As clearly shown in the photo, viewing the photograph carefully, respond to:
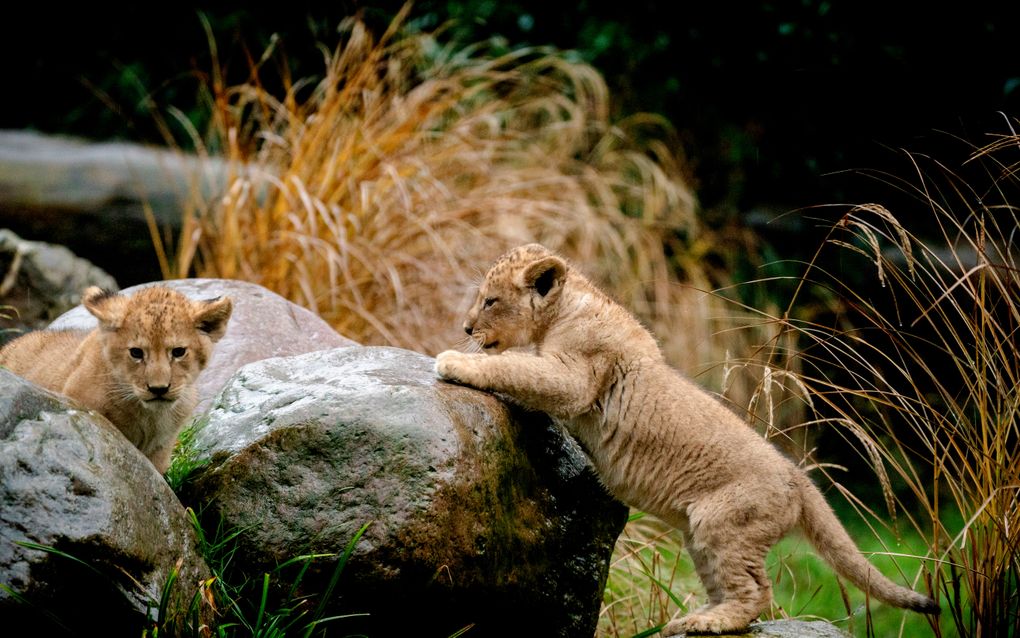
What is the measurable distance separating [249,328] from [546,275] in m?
1.76

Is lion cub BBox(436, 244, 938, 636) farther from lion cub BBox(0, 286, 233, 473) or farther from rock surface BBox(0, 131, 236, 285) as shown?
rock surface BBox(0, 131, 236, 285)

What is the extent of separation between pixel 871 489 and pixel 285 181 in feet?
19.8

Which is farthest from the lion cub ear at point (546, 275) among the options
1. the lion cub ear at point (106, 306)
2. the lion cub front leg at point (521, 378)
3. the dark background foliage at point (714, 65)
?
the dark background foliage at point (714, 65)

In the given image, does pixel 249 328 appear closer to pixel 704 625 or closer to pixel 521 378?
pixel 521 378

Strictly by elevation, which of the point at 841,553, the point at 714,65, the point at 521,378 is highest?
the point at 521,378

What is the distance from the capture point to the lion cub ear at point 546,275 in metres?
4.62

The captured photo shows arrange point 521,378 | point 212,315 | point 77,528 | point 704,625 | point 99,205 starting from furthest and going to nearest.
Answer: point 99,205
point 212,315
point 521,378
point 704,625
point 77,528

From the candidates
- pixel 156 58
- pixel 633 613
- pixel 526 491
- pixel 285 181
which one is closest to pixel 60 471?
pixel 526 491

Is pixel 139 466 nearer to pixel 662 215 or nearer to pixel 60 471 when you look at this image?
pixel 60 471

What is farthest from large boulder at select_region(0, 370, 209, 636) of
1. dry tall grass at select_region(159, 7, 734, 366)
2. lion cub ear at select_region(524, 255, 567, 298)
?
dry tall grass at select_region(159, 7, 734, 366)

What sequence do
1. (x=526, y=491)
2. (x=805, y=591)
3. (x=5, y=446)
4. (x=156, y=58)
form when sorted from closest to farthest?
1. (x=5, y=446)
2. (x=526, y=491)
3. (x=805, y=591)
4. (x=156, y=58)

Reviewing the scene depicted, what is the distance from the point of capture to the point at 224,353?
533cm

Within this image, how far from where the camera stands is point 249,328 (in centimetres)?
549

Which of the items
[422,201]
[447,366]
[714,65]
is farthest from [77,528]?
[714,65]
